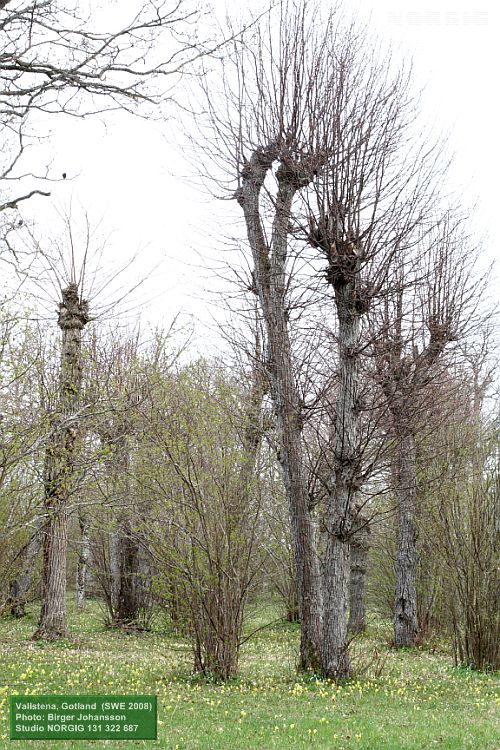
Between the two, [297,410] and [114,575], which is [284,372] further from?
[114,575]

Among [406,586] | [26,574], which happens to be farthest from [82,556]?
[406,586]

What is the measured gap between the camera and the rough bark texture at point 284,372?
34.3ft

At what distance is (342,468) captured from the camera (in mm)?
9953

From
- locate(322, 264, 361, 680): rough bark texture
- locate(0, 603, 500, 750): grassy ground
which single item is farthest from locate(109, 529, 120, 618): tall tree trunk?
locate(322, 264, 361, 680): rough bark texture

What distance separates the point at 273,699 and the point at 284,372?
4387 mm

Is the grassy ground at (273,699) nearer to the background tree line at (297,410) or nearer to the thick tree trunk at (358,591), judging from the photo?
the background tree line at (297,410)

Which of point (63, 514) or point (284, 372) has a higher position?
point (284, 372)

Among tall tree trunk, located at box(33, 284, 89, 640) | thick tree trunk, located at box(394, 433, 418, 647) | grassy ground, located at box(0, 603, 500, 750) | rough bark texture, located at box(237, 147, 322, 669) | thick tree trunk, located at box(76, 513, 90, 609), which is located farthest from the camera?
thick tree trunk, located at box(76, 513, 90, 609)

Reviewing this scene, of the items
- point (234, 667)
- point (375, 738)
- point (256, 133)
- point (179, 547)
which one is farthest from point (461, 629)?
point (256, 133)

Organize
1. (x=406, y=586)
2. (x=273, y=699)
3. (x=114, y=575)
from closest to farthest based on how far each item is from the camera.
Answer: (x=273, y=699), (x=406, y=586), (x=114, y=575)

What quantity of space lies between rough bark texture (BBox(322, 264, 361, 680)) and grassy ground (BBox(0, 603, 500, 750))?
0.51 metres

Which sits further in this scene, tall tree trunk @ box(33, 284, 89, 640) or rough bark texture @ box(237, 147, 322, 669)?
tall tree trunk @ box(33, 284, 89, 640)

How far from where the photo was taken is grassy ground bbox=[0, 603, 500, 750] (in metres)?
6.50

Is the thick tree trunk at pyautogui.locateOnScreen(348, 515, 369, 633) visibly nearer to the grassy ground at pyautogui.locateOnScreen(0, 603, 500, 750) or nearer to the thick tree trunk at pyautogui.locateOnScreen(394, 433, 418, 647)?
the thick tree trunk at pyautogui.locateOnScreen(394, 433, 418, 647)
